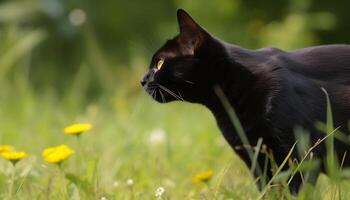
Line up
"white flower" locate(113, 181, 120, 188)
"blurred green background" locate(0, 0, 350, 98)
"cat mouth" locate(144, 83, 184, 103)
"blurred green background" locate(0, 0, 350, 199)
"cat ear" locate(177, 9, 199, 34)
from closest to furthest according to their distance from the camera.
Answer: "cat ear" locate(177, 9, 199, 34) < "cat mouth" locate(144, 83, 184, 103) < "white flower" locate(113, 181, 120, 188) < "blurred green background" locate(0, 0, 350, 199) < "blurred green background" locate(0, 0, 350, 98)

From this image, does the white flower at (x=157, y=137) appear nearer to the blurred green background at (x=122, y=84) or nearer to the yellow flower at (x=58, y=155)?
the blurred green background at (x=122, y=84)

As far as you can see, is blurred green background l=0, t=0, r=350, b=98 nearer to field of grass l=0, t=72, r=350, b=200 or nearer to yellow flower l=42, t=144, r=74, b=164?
field of grass l=0, t=72, r=350, b=200

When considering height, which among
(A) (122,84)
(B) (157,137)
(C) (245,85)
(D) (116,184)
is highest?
(C) (245,85)

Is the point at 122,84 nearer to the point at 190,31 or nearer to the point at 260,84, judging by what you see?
the point at 190,31

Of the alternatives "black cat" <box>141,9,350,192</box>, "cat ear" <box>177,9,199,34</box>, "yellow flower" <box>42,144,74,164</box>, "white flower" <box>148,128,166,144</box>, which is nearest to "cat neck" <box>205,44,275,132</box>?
"black cat" <box>141,9,350,192</box>

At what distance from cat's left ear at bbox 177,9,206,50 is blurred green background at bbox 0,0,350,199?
42 centimetres

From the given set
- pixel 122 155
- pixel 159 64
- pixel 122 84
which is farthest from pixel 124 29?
pixel 159 64

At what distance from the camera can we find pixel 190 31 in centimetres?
266

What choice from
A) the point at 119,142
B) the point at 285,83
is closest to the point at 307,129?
the point at 285,83

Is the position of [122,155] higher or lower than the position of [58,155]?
lower

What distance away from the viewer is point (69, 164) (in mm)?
3492

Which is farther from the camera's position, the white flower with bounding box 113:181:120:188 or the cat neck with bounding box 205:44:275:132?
the white flower with bounding box 113:181:120:188

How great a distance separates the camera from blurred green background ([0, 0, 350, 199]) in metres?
3.35

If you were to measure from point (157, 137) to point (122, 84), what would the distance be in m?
2.65
